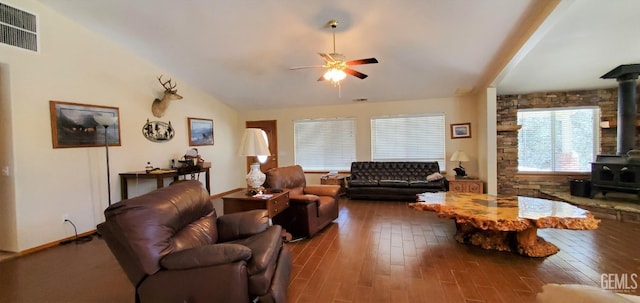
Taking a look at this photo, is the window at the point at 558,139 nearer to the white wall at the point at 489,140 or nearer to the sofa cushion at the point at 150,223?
the white wall at the point at 489,140

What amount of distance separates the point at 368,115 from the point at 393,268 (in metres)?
4.60

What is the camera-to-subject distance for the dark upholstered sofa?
221 inches

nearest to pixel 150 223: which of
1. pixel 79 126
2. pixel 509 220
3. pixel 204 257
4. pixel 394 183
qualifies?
pixel 204 257

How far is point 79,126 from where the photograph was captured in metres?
4.00

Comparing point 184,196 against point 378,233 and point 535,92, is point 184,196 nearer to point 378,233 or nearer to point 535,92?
point 378,233

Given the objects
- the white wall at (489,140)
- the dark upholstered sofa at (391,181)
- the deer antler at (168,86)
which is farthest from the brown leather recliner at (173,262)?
the white wall at (489,140)

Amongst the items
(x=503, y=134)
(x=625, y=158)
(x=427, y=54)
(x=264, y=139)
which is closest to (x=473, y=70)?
(x=427, y=54)

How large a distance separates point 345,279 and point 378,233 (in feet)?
4.40

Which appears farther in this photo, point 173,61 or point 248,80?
point 248,80

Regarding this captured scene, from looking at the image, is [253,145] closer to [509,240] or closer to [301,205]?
[301,205]

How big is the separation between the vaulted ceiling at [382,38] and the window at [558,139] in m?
0.56

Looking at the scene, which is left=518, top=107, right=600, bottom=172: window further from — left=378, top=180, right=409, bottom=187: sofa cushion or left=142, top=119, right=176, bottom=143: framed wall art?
left=142, top=119, right=176, bottom=143: framed wall art

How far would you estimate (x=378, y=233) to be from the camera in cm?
372

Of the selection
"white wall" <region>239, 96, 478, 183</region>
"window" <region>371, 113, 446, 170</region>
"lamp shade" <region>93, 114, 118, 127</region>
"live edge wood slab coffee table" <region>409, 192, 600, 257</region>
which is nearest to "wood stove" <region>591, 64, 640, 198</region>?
"white wall" <region>239, 96, 478, 183</region>
